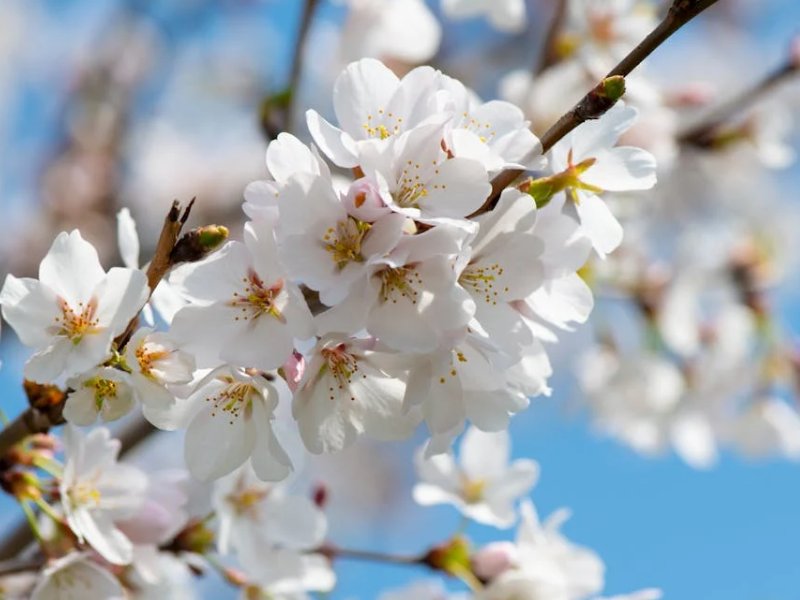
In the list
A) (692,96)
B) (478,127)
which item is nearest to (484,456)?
(478,127)

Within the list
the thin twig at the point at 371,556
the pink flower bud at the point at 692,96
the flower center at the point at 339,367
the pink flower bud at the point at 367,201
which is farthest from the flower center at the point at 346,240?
the pink flower bud at the point at 692,96

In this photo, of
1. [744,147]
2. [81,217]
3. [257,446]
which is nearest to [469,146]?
[257,446]

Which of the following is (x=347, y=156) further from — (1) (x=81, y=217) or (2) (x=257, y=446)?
(1) (x=81, y=217)

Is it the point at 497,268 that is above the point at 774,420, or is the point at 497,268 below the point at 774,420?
below

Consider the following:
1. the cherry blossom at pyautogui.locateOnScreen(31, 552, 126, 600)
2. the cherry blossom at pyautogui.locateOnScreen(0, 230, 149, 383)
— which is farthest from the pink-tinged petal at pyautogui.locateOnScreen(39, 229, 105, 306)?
the cherry blossom at pyautogui.locateOnScreen(31, 552, 126, 600)

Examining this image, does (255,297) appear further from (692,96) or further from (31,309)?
(692,96)

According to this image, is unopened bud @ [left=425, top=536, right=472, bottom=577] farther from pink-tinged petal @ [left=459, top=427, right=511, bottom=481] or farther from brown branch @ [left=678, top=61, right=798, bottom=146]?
brown branch @ [left=678, top=61, right=798, bottom=146]
